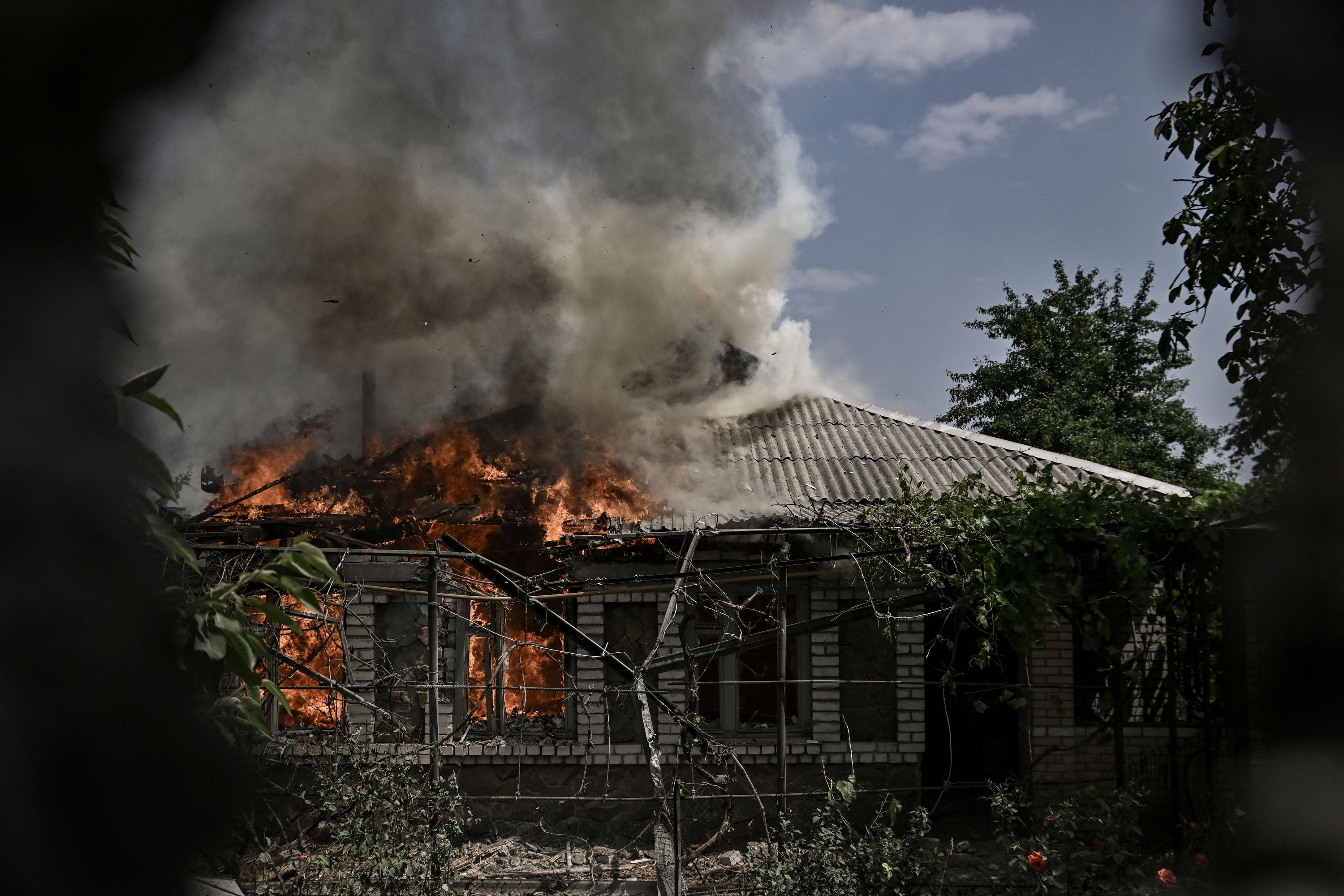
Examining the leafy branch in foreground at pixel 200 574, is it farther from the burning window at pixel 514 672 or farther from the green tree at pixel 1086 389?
the green tree at pixel 1086 389

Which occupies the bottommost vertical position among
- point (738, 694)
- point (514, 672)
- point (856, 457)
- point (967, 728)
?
point (967, 728)

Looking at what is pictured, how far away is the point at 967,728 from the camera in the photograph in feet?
45.2

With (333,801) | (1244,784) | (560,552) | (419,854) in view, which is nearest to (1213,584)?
(1244,784)

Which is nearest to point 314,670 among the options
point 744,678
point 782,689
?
point 782,689

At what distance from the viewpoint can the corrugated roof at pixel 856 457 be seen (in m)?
11.1

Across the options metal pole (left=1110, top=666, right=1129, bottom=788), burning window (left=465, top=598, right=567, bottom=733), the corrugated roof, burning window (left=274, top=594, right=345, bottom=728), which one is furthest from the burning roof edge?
burning window (left=274, top=594, right=345, bottom=728)

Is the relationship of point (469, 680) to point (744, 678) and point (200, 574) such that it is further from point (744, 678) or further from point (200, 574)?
point (200, 574)

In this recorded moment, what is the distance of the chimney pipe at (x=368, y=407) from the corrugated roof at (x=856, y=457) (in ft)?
17.6

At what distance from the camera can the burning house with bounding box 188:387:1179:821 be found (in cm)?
973

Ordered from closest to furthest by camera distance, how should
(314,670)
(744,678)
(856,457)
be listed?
1. (314,670)
2. (744,678)
3. (856,457)

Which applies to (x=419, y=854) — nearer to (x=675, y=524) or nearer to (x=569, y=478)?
(x=675, y=524)

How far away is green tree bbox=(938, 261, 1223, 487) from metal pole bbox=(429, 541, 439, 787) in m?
24.1

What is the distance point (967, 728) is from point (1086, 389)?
1951cm

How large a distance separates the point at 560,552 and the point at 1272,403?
8929 millimetres
